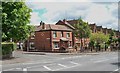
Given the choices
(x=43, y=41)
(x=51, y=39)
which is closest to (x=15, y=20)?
(x=51, y=39)

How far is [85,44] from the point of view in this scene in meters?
78.9

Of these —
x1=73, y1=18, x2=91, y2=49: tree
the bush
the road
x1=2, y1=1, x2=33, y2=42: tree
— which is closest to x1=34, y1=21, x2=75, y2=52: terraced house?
x1=73, y1=18, x2=91, y2=49: tree

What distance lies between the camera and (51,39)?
63.6 metres

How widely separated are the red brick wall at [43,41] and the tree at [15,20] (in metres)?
26.9

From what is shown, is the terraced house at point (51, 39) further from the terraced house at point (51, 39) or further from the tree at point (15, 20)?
the tree at point (15, 20)

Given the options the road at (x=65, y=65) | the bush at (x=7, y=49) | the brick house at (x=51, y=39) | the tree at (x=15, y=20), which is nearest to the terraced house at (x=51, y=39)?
the brick house at (x=51, y=39)

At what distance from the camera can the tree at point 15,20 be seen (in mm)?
35281

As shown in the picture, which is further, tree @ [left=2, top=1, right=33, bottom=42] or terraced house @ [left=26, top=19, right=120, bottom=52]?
terraced house @ [left=26, top=19, right=120, bottom=52]

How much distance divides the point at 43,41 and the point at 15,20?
30152 millimetres

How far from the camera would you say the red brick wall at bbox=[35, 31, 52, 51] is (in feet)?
210

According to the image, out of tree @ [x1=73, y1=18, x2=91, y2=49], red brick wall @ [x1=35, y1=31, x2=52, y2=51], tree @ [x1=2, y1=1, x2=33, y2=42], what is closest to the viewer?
tree @ [x1=2, y1=1, x2=33, y2=42]

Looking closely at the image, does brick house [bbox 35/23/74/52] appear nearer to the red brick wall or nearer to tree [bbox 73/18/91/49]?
the red brick wall

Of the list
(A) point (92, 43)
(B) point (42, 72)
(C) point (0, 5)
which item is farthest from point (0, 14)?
(A) point (92, 43)

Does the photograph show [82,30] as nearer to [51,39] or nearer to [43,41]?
[51,39]
